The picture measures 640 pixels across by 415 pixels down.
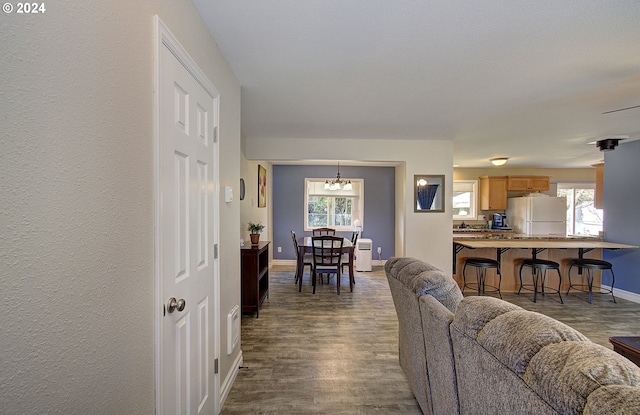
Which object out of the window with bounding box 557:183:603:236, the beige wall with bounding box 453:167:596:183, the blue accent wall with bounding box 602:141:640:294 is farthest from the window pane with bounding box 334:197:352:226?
the window with bounding box 557:183:603:236

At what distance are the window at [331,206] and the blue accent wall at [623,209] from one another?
13.9 ft

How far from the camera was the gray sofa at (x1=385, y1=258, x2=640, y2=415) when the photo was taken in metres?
0.66

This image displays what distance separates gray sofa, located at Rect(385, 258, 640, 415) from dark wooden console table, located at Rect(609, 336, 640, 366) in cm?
111

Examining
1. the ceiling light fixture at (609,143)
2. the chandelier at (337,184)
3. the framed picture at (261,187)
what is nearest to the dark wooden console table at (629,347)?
the ceiling light fixture at (609,143)

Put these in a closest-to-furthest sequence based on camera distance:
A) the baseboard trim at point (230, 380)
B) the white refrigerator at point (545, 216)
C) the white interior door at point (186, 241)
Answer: the white interior door at point (186, 241) → the baseboard trim at point (230, 380) → the white refrigerator at point (545, 216)

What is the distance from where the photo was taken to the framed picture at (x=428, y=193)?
4402 millimetres

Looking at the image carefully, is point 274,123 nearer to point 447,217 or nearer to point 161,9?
point 161,9

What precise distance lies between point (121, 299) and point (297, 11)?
1.54 m

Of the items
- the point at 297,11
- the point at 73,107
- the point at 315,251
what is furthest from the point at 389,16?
the point at 315,251

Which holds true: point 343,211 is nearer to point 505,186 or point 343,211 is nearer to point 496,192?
point 496,192

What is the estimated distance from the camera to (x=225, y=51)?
191cm

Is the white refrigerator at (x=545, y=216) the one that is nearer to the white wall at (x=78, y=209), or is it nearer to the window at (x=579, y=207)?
the window at (x=579, y=207)

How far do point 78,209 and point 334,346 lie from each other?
2.57 meters

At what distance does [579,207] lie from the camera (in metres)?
7.20
